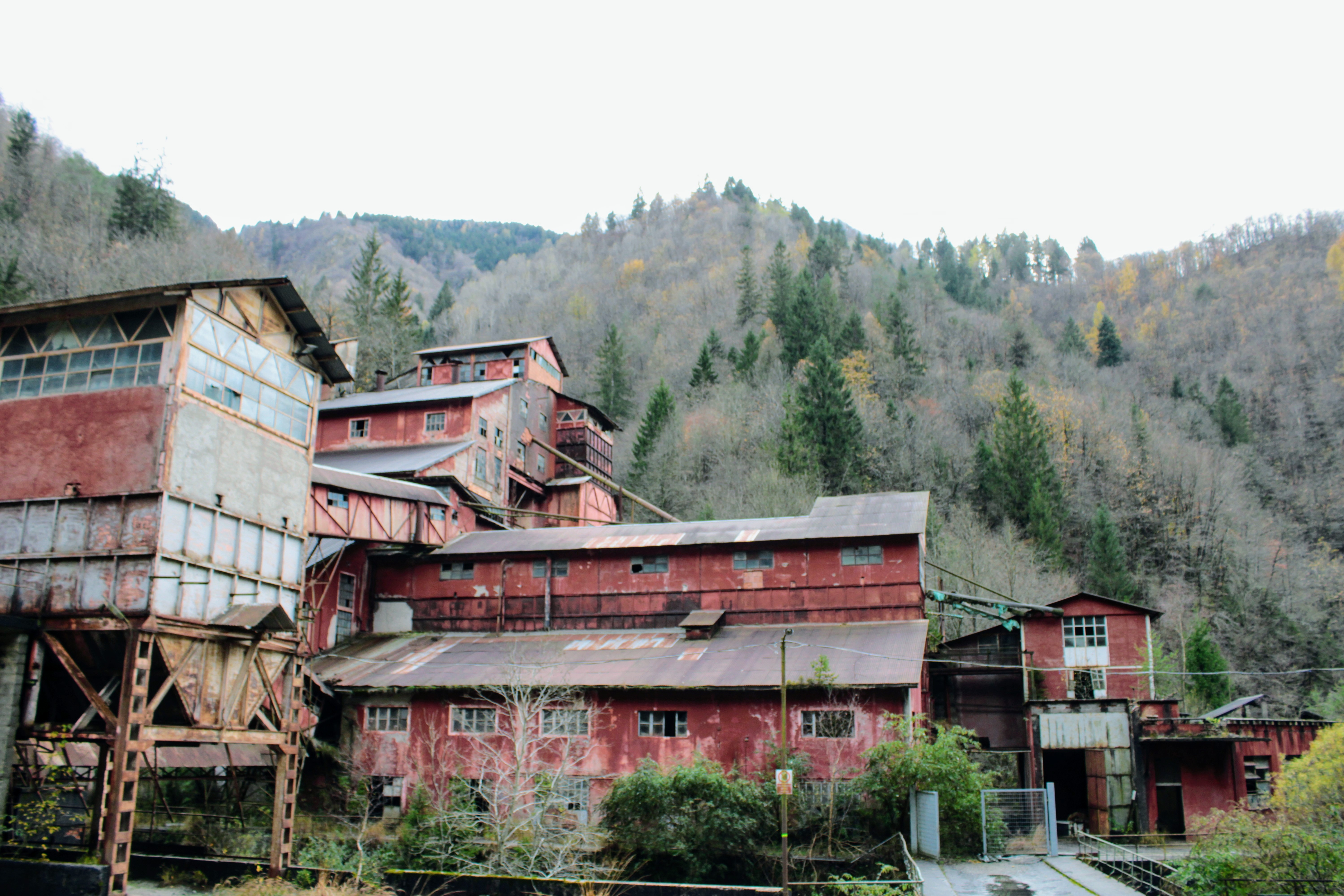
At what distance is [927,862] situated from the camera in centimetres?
1972

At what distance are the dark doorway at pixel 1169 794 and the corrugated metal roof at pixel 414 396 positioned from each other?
26.2 meters

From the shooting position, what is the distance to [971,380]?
64188 mm

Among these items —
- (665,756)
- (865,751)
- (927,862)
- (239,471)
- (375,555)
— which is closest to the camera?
(239,471)

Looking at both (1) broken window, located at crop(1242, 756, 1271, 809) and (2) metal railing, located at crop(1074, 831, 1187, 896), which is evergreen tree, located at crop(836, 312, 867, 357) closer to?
(1) broken window, located at crop(1242, 756, 1271, 809)

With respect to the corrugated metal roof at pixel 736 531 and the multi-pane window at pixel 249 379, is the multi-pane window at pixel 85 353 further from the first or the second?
the corrugated metal roof at pixel 736 531

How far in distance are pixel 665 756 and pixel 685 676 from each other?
192 centimetres

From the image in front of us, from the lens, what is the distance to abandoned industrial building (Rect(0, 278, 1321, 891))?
52.9ft

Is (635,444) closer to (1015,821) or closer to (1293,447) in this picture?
(1015,821)

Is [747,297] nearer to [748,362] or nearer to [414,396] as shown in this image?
[748,362]

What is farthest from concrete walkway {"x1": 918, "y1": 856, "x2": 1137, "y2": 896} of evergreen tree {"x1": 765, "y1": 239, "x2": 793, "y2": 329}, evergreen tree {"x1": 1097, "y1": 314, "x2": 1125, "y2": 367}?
evergreen tree {"x1": 1097, "y1": 314, "x2": 1125, "y2": 367}

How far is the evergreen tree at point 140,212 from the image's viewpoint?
6028 centimetres

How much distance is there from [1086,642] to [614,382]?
42376 mm

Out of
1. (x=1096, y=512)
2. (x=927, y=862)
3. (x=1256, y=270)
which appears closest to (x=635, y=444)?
(x=1096, y=512)

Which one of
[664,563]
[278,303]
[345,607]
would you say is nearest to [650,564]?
[664,563]
